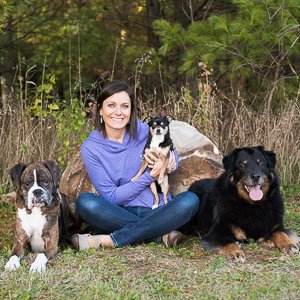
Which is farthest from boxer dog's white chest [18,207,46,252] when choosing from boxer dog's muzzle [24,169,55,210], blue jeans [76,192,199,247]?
blue jeans [76,192,199,247]

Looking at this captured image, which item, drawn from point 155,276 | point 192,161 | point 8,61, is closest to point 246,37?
point 192,161

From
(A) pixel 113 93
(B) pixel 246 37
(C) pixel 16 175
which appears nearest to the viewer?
(C) pixel 16 175

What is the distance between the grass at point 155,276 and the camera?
428cm

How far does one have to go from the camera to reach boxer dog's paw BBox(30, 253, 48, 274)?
15.9 ft

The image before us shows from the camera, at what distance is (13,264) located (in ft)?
16.5

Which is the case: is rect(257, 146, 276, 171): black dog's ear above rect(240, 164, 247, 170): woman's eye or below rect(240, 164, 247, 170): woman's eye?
above

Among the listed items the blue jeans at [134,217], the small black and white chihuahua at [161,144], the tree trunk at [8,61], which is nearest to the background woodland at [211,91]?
the small black and white chihuahua at [161,144]

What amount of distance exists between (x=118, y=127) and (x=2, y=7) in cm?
194

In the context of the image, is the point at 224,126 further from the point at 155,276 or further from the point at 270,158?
the point at 155,276

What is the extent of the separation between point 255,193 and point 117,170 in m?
1.38

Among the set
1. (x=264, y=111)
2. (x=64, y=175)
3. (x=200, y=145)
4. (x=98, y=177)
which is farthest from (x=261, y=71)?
(x=98, y=177)

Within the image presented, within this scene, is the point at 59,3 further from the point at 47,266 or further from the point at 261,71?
the point at 47,266

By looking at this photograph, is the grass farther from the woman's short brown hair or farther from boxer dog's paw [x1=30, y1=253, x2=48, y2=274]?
the woman's short brown hair

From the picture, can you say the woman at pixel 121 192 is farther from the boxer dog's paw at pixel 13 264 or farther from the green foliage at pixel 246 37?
the green foliage at pixel 246 37
